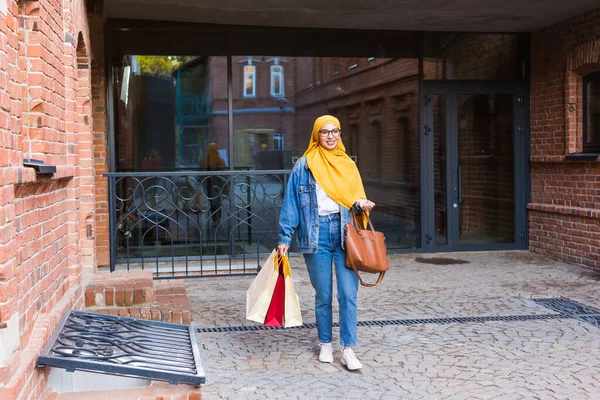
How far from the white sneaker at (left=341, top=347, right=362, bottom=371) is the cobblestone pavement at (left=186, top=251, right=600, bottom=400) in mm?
56

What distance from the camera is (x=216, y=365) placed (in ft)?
16.1

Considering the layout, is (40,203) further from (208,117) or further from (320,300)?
(208,117)

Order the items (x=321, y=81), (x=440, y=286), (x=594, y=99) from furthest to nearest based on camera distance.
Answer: (x=321, y=81) < (x=594, y=99) < (x=440, y=286)

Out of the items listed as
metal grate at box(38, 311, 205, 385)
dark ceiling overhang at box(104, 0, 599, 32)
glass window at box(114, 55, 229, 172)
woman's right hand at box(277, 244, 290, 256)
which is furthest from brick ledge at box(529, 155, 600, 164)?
metal grate at box(38, 311, 205, 385)

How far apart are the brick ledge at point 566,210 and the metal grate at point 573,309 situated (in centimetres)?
220

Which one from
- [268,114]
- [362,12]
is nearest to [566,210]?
[362,12]

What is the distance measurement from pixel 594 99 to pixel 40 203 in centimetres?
756

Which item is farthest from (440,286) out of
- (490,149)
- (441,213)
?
(490,149)

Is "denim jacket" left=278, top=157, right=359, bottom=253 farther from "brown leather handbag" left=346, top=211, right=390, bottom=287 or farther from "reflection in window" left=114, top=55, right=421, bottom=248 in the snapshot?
"reflection in window" left=114, top=55, right=421, bottom=248

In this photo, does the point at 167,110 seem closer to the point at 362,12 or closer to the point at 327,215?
the point at 362,12

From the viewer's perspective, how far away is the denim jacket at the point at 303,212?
4.80 metres

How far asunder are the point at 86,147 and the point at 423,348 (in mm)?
3389

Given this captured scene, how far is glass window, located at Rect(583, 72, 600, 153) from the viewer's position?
9.12 meters

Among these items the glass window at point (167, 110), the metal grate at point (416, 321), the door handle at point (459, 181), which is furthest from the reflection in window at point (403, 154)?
the metal grate at point (416, 321)
